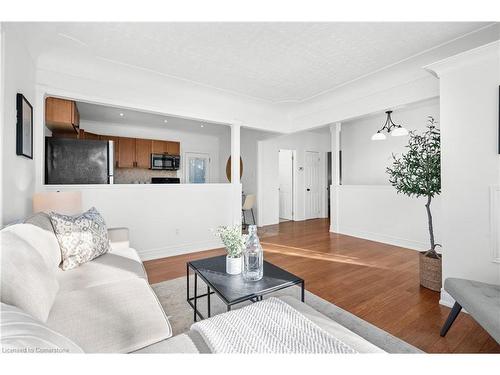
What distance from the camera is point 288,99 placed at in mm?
4051

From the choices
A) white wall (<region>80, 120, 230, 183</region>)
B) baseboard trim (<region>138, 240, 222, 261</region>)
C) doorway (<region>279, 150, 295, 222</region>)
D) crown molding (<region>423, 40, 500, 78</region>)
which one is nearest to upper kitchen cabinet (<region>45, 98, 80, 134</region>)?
baseboard trim (<region>138, 240, 222, 261</region>)

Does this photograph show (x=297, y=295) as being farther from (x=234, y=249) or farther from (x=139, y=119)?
(x=139, y=119)

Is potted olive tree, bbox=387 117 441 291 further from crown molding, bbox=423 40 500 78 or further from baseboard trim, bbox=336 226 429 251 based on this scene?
baseboard trim, bbox=336 226 429 251

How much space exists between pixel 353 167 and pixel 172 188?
13.8ft

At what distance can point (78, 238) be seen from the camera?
6.37 feet

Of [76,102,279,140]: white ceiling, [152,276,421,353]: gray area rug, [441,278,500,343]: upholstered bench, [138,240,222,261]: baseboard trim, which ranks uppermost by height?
[76,102,279,140]: white ceiling

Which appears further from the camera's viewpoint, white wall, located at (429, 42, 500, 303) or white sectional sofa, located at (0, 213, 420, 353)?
white wall, located at (429, 42, 500, 303)

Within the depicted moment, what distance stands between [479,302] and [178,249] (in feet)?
11.0

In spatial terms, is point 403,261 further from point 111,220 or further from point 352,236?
point 111,220

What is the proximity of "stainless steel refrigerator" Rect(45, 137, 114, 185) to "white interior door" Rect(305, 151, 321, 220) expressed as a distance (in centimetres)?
511

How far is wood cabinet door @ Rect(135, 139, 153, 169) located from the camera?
562 centimetres

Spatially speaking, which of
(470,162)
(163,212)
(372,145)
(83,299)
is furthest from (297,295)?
(372,145)

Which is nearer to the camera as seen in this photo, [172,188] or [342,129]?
[172,188]

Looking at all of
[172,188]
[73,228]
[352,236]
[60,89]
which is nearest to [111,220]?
[172,188]
